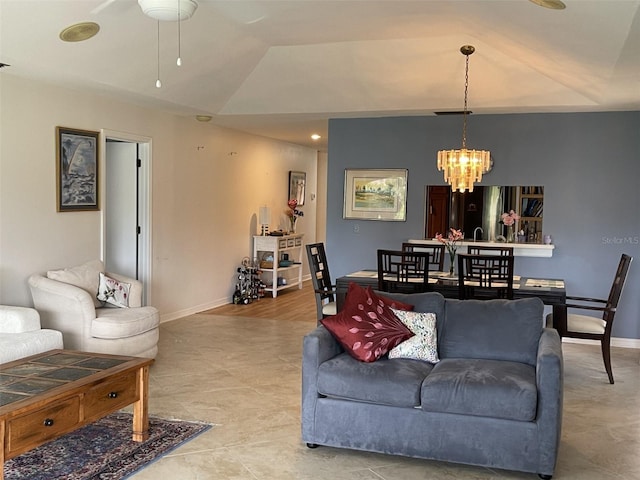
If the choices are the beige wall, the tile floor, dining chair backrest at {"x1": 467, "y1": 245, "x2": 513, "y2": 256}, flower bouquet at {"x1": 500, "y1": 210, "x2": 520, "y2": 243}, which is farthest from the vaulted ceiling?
the tile floor

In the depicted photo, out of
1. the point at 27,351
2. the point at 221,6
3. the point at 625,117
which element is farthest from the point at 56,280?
the point at 625,117

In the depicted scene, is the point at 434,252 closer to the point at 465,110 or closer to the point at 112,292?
the point at 465,110

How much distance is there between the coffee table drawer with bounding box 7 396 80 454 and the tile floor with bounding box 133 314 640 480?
46cm

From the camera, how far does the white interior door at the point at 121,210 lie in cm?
692

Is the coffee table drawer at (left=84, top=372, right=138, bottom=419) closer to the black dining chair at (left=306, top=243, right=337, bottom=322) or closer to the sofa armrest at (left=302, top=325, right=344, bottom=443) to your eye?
the sofa armrest at (left=302, top=325, right=344, bottom=443)

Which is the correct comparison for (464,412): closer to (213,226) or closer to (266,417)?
(266,417)

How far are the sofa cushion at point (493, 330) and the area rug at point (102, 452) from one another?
160 cm

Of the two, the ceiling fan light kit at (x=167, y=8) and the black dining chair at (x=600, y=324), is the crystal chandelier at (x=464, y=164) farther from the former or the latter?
the ceiling fan light kit at (x=167, y=8)

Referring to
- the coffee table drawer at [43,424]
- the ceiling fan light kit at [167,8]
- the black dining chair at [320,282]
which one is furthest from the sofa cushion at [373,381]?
the ceiling fan light kit at [167,8]

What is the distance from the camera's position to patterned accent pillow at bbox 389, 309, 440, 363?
12.6 ft

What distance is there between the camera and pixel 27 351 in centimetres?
416

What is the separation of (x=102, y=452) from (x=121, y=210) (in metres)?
3.88

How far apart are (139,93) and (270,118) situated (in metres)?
1.85

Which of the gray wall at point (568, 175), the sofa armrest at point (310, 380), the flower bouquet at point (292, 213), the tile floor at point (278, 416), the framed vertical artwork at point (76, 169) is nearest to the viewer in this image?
the tile floor at point (278, 416)
